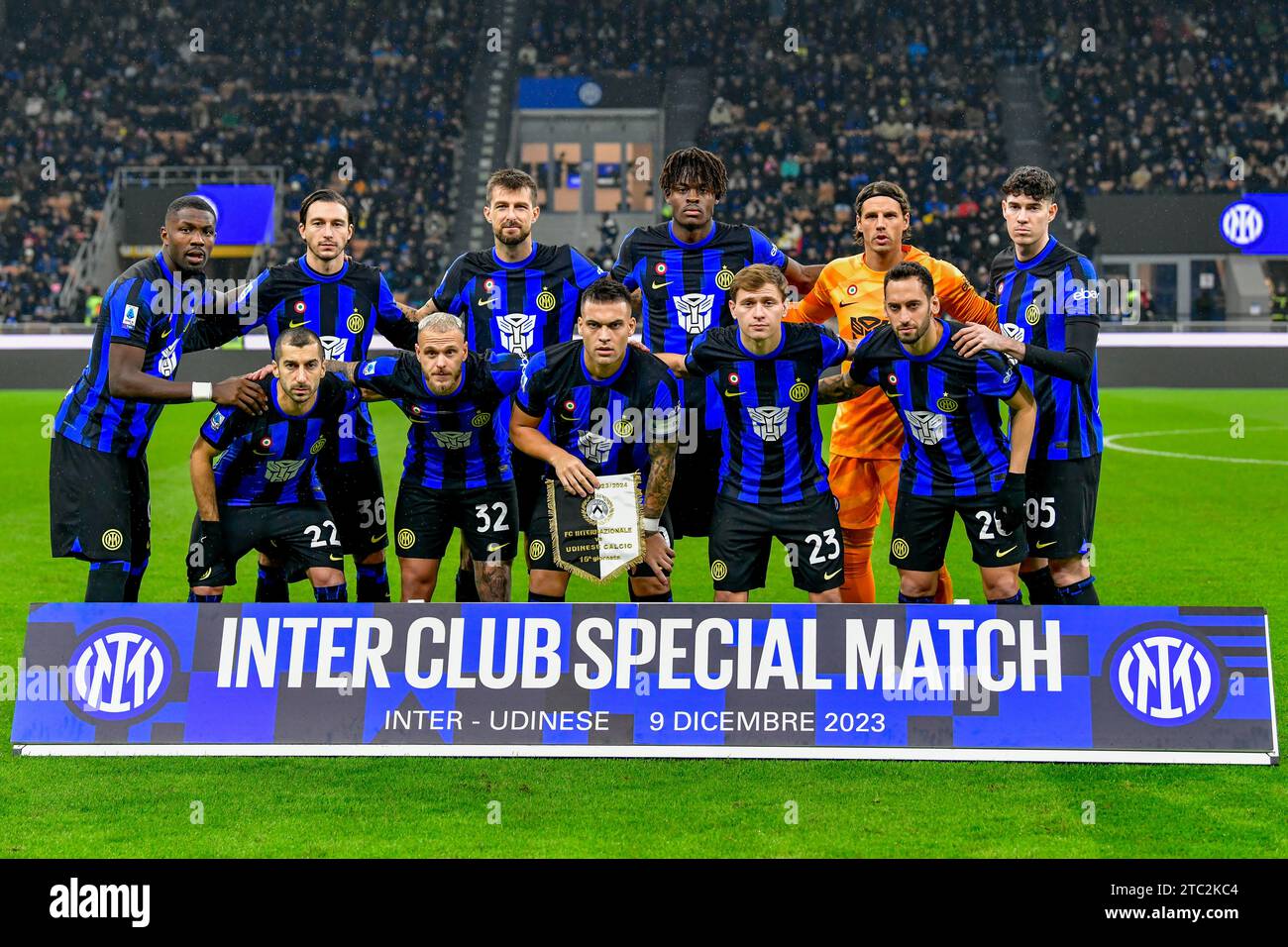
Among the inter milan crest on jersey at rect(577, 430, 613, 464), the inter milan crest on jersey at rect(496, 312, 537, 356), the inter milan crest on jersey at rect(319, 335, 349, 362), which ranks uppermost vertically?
the inter milan crest on jersey at rect(496, 312, 537, 356)

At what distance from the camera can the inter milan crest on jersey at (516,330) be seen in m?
6.76

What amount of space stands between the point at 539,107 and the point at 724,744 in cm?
3261

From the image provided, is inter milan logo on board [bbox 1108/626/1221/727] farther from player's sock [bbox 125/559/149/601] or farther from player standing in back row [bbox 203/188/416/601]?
player's sock [bbox 125/559/149/601]

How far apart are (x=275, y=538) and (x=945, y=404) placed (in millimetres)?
2780

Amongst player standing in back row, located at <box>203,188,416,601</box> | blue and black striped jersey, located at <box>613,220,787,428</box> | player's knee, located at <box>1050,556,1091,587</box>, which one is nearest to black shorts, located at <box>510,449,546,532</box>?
player standing in back row, located at <box>203,188,416,601</box>

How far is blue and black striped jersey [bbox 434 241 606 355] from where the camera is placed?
6727mm

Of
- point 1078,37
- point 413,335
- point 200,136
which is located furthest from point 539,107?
point 413,335

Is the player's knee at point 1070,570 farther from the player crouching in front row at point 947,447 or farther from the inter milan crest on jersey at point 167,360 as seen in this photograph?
the inter milan crest on jersey at point 167,360

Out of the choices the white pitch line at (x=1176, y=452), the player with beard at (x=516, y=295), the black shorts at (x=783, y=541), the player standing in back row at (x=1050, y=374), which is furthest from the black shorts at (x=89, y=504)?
the white pitch line at (x=1176, y=452)

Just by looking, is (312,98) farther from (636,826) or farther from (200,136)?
(636,826)

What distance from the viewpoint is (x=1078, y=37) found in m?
36.4

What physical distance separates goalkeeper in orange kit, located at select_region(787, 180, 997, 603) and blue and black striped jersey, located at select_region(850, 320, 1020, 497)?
0.57 meters

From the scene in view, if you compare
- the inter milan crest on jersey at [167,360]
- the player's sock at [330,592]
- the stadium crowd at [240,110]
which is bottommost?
the player's sock at [330,592]
